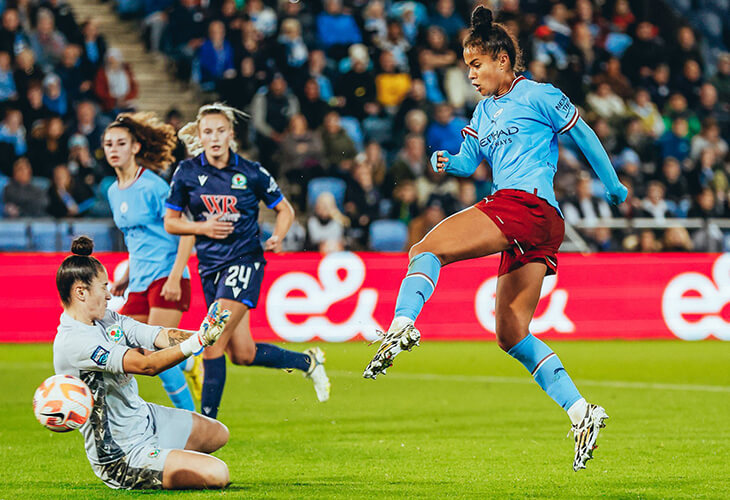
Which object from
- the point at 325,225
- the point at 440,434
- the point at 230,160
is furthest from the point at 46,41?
the point at 440,434

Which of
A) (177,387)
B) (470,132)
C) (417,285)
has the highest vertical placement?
(470,132)

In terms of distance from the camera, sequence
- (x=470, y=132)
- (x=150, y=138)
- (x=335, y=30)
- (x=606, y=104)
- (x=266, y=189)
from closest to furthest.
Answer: (x=470, y=132)
(x=266, y=189)
(x=150, y=138)
(x=335, y=30)
(x=606, y=104)

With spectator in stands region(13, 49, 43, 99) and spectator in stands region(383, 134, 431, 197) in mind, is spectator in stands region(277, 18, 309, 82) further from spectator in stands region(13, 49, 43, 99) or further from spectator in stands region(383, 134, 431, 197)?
spectator in stands region(13, 49, 43, 99)

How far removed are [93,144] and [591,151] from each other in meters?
11.2

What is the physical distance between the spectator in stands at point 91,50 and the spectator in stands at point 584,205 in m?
7.08

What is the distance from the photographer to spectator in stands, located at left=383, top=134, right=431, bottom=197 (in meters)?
16.1

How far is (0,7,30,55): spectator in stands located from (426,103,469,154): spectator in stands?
19.8 feet

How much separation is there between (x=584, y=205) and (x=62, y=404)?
12.1m

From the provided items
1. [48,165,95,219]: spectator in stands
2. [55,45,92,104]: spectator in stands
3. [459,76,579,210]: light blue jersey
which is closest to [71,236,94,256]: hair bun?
[459,76,579,210]: light blue jersey

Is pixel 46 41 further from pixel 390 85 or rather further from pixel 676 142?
pixel 676 142

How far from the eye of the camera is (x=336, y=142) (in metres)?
16.4

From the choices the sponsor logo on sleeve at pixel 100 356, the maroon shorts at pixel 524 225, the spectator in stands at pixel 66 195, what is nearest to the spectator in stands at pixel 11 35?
the spectator in stands at pixel 66 195

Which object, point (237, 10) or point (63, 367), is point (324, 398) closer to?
point (63, 367)

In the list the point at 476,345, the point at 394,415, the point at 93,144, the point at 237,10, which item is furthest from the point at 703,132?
the point at 394,415
